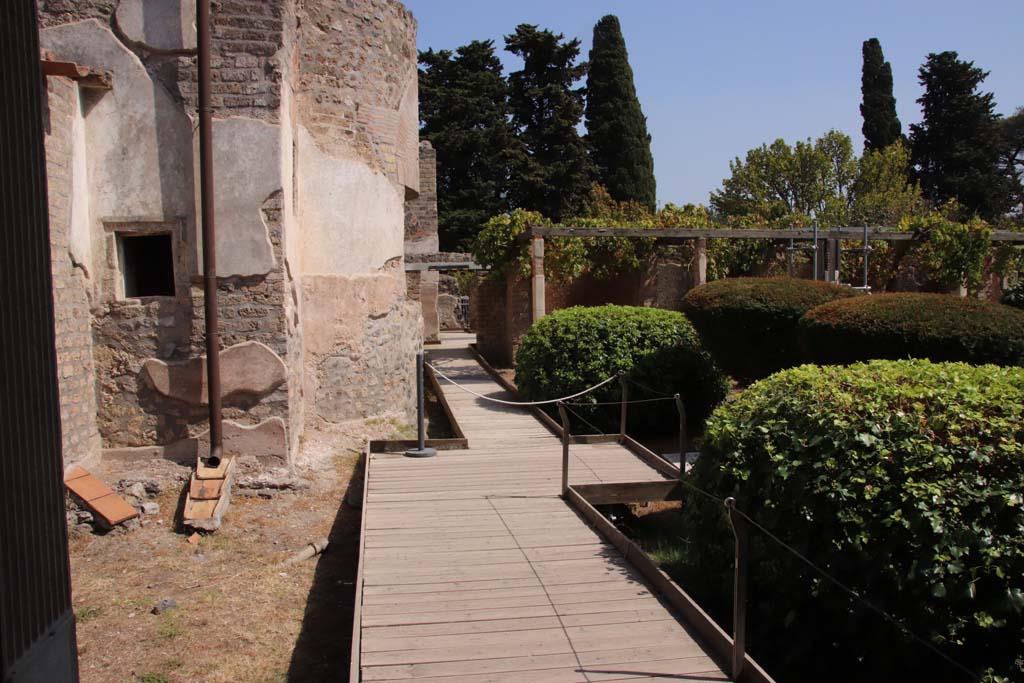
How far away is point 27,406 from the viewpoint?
2246mm

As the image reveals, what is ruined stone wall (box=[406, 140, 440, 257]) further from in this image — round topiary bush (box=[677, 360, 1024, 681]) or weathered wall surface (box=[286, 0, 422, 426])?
round topiary bush (box=[677, 360, 1024, 681])

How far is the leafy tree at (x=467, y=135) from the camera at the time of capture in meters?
33.9

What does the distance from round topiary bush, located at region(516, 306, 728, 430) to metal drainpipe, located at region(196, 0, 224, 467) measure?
181 inches

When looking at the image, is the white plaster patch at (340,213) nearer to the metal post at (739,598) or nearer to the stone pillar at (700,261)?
the metal post at (739,598)

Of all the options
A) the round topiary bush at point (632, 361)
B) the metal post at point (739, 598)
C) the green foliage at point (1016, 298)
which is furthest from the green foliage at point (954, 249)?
the metal post at point (739, 598)

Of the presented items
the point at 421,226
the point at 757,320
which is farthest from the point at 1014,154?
the point at 757,320

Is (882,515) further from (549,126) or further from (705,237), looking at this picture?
(549,126)

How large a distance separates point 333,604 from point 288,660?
3.11ft

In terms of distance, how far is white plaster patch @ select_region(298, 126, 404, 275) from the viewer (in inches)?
376

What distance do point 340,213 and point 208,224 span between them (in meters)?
1.96

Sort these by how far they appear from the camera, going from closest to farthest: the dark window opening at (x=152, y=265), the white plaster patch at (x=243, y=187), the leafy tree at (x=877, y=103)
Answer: the white plaster patch at (x=243, y=187) → the dark window opening at (x=152, y=265) → the leafy tree at (x=877, y=103)

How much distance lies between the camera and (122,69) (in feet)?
26.7

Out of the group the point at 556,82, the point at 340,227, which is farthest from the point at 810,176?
the point at 340,227

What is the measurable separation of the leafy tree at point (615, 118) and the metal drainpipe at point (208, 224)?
88.2 ft
